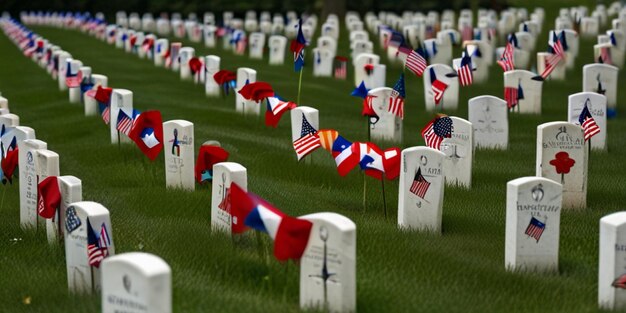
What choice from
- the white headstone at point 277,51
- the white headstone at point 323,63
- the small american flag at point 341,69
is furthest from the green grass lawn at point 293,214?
the white headstone at point 277,51

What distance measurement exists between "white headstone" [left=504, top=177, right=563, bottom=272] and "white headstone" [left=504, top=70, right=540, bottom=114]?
7019 millimetres

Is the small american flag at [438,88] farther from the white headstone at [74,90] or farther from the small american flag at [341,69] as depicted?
the small american flag at [341,69]

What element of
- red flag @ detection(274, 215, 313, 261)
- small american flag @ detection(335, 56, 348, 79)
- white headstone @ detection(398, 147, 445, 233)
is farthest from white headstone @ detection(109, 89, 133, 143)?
small american flag @ detection(335, 56, 348, 79)

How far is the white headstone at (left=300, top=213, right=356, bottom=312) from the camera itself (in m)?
5.98

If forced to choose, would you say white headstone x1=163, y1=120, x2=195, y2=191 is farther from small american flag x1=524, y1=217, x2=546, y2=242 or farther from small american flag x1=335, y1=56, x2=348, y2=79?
small american flag x1=335, y1=56, x2=348, y2=79

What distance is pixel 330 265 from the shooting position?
19.9 ft

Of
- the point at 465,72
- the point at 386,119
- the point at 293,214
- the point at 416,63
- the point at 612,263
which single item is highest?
the point at 416,63

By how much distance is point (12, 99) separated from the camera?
56.1 feet

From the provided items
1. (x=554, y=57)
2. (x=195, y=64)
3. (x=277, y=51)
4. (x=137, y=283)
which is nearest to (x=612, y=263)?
(x=137, y=283)

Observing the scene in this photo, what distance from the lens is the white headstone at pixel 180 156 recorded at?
31.4 feet

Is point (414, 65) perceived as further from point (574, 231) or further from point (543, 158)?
point (574, 231)

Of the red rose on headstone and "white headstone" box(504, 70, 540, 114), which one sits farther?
"white headstone" box(504, 70, 540, 114)

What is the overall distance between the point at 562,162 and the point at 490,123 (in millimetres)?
2532

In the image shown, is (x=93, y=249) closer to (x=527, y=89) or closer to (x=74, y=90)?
(x=527, y=89)
